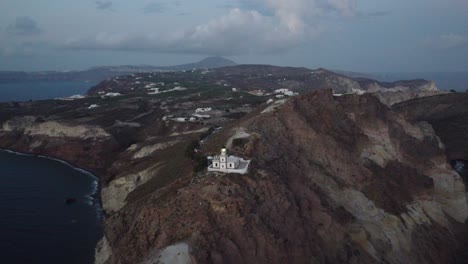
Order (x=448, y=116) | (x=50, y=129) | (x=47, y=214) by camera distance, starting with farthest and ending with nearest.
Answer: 1. (x=448, y=116)
2. (x=50, y=129)
3. (x=47, y=214)

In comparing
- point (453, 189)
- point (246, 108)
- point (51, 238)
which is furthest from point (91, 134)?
point (453, 189)

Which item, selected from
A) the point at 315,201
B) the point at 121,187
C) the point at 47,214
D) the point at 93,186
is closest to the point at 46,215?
the point at 47,214

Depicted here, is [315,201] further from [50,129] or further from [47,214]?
[50,129]

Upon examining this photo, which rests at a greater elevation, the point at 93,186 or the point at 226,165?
the point at 226,165

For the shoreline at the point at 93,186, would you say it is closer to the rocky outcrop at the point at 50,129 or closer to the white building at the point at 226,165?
the rocky outcrop at the point at 50,129

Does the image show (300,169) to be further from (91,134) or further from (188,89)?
(188,89)

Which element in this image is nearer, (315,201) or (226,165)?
(226,165)
